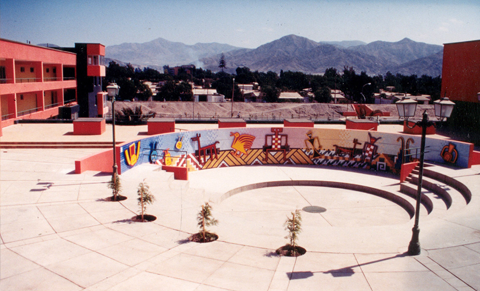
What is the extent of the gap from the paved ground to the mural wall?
5.03 meters

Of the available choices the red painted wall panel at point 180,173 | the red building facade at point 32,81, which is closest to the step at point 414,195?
the red painted wall panel at point 180,173

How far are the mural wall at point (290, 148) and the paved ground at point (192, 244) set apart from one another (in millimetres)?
5033

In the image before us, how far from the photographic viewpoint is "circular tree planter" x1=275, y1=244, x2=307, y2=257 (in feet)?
33.8

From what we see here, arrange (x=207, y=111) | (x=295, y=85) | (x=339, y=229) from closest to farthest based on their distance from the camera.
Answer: (x=339, y=229) → (x=207, y=111) → (x=295, y=85)

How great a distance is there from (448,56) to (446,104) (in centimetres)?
2946

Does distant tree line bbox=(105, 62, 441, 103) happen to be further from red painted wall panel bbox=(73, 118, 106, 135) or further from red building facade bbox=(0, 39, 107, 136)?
red painted wall panel bbox=(73, 118, 106, 135)

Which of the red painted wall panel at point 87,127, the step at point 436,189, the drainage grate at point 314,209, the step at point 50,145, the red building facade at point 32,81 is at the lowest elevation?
the drainage grate at point 314,209

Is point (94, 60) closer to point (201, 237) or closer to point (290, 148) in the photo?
point (290, 148)

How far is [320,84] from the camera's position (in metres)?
145

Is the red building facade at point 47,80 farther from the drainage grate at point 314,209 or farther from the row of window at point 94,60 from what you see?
the drainage grate at point 314,209

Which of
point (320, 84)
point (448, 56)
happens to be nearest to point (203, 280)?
point (448, 56)

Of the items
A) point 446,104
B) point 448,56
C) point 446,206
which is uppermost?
point 448,56

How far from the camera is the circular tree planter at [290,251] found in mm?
10289

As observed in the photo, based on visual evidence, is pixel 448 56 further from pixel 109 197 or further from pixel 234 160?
pixel 109 197
